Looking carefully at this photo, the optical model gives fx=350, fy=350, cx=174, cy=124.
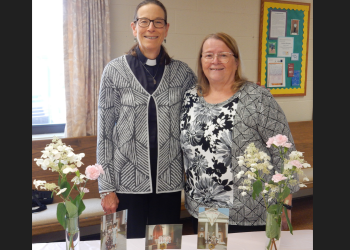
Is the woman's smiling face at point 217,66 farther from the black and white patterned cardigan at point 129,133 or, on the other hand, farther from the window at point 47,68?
the window at point 47,68

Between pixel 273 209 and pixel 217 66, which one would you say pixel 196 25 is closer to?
pixel 217 66

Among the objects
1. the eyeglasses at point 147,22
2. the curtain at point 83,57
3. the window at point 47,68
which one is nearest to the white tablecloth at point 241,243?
the eyeglasses at point 147,22

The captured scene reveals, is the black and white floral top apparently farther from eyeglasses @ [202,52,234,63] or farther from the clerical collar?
the clerical collar

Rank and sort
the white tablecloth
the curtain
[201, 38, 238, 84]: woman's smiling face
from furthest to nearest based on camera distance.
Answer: the curtain < [201, 38, 238, 84]: woman's smiling face < the white tablecloth

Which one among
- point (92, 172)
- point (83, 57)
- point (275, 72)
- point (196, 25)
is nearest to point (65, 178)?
point (92, 172)

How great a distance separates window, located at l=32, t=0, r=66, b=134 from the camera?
10.3 feet

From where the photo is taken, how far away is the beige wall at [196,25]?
3287 mm

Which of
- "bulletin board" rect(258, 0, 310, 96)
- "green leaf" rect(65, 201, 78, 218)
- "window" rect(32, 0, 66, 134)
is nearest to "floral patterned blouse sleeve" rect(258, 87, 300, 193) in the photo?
"green leaf" rect(65, 201, 78, 218)

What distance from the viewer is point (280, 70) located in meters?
4.25

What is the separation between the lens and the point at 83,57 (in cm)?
310

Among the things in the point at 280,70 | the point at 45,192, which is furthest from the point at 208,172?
the point at 280,70

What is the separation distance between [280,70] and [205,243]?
3.26 meters

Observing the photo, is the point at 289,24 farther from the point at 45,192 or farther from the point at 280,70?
the point at 45,192

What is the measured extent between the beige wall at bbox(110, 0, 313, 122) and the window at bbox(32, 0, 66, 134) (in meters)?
0.50
